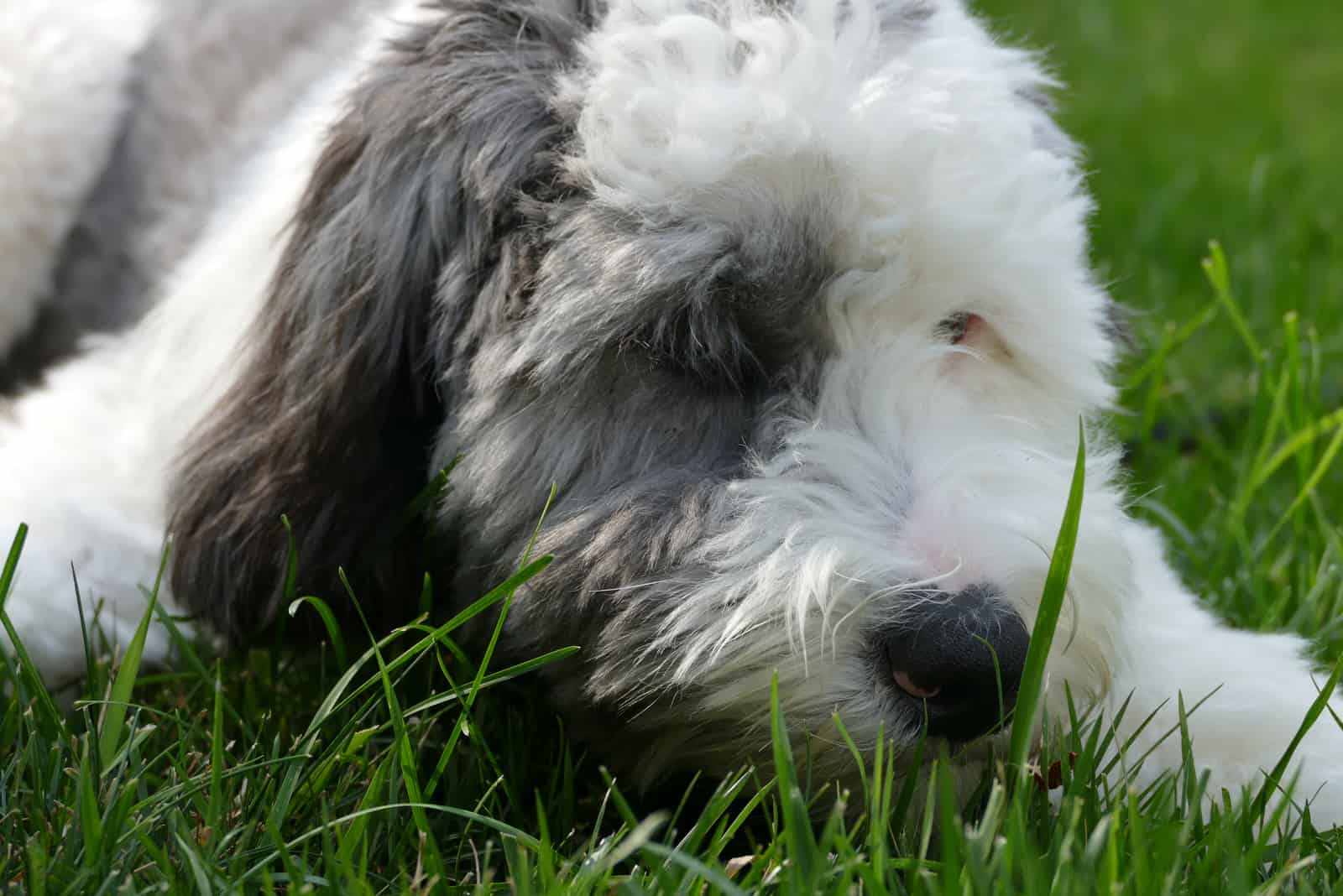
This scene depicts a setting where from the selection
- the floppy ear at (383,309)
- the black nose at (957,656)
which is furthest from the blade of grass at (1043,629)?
the floppy ear at (383,309)

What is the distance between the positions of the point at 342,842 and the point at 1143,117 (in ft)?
17.2

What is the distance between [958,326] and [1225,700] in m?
0.61

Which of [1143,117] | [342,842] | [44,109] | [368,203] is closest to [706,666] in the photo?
[342,842]

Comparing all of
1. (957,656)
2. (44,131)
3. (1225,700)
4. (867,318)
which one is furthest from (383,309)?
(44,131)

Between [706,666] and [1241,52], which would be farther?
[1241,52]

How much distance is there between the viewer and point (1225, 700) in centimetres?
196

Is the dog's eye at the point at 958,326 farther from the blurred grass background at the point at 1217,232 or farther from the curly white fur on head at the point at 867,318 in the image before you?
the blurred grass background at the point at 1217,232

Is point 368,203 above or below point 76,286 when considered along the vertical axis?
above

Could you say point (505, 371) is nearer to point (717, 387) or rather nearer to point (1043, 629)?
point (717, 387)

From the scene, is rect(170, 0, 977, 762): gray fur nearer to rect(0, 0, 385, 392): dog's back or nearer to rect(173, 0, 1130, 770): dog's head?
rect(173, 0, 1130, 770): dog's head

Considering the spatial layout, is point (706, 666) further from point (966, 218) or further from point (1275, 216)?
point (1275, 216)

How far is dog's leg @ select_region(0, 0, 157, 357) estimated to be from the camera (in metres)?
3.16

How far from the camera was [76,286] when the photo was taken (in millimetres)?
3189

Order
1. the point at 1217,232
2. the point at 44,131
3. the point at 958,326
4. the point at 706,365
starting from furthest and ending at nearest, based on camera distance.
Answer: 1. the point at 1217,232
2. the point at 44,131
3. the point at 958,326
4. the point at 706,365
